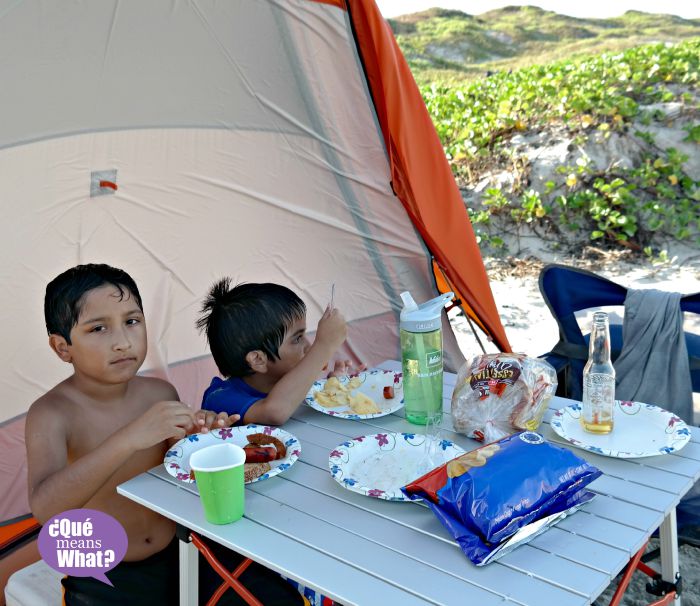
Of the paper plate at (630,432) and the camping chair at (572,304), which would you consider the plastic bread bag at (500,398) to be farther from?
the camping chair at (572,304)

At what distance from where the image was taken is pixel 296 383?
1.50 m

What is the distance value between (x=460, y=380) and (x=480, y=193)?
146 inches

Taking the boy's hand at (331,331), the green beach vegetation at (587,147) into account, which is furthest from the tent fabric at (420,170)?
the green beach vegetation at (587,147)

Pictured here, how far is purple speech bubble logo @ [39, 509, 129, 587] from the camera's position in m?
1.39

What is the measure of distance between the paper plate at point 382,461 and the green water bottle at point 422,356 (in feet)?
0.28

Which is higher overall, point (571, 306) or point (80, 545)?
point (571, 306)

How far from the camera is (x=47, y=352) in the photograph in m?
2.12

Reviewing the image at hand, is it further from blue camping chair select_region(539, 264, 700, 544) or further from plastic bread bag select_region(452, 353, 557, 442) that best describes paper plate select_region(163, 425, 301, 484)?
blue camping chair select_region(539, 264, 700, 544)

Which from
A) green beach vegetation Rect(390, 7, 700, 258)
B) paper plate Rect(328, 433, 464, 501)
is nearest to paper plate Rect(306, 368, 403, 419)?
paper plate Rect(328, 433, 464, 501)

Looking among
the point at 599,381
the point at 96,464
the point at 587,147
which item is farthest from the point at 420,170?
the point at 587,147

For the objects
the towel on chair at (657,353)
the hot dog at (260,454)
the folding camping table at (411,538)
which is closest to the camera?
the folding camping table at (411,538)

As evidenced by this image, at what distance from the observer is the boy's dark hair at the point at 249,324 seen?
66.5 inches

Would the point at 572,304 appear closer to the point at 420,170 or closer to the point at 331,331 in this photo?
the point at 420,170

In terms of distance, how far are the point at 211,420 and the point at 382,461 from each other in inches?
14.6
